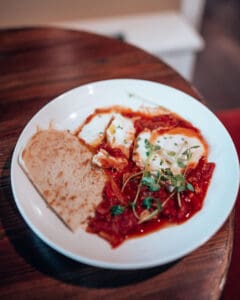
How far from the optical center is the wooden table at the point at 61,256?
791 millimetres

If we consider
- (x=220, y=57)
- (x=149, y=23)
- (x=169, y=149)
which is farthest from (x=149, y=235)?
(x=220, y=57)

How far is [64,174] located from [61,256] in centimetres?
24

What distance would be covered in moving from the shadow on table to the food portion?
8 cm

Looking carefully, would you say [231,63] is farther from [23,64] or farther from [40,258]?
[40,258]

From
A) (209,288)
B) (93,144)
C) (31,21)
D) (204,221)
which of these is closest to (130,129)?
(93,144)

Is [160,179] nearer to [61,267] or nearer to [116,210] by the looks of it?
[116,210]

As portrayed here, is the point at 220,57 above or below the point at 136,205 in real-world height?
below

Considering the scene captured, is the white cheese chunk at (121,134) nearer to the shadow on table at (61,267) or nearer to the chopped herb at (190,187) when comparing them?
the chopped herb at (190,187)

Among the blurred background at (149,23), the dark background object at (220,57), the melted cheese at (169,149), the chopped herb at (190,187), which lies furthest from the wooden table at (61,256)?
the dark background object at (220,57)

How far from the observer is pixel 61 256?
33.5 inches

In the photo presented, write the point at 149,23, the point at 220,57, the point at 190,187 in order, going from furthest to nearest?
the point at 220,57 < the point at 149,23 < the point at 190,187

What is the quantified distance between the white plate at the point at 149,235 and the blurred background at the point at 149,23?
1393mm

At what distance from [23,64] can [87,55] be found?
0.89 ft

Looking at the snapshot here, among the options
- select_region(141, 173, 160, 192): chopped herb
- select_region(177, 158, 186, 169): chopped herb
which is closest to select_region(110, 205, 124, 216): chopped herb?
select_region(141, 173, 160, 192): chopped herb
